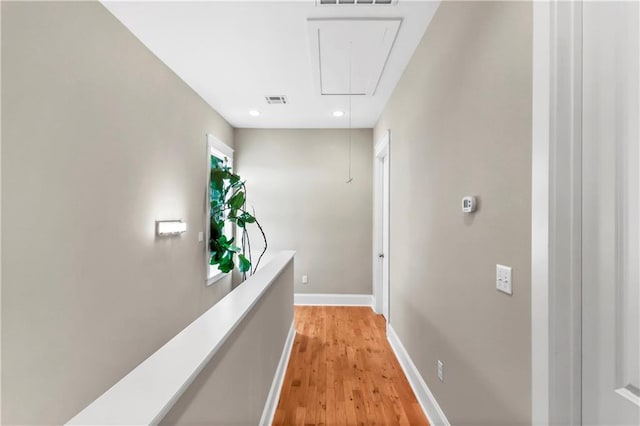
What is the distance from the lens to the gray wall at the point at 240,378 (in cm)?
83

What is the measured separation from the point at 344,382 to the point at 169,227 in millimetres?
1932

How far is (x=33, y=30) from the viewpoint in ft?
4.87

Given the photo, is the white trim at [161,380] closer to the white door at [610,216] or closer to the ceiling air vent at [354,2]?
the white door at [610,216]

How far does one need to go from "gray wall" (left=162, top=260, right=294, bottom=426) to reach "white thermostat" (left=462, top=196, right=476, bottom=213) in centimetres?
113

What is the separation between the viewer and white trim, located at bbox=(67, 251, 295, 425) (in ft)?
1.92

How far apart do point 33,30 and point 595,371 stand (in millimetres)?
2593

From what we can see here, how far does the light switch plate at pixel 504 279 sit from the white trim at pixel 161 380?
1.02 m

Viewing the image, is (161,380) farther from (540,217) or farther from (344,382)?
(344,382)

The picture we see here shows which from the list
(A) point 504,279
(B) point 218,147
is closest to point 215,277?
(B) point 218,147

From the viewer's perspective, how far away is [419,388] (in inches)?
87.1

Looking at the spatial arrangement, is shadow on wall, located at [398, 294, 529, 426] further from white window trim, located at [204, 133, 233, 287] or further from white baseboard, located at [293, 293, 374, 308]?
white window trim, located at [204, 133, 233, 287]

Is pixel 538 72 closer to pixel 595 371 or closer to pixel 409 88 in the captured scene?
pixel 595 371

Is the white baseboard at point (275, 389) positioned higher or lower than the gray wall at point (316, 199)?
lower

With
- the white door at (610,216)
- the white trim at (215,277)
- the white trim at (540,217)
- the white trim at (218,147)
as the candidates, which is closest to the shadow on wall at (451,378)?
the white trim at (540,217)
